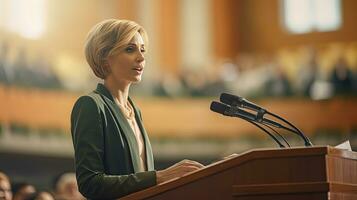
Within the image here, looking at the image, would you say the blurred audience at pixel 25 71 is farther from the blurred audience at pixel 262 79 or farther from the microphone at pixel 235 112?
the microphone at pixel 235 112

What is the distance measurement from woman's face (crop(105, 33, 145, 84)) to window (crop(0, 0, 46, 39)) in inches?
317

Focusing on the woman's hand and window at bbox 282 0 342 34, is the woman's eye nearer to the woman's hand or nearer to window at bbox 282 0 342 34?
the woman's hand

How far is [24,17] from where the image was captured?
11500 mm

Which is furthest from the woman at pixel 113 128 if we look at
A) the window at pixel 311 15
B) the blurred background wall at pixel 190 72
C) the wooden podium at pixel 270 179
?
the window at pixel 311 15

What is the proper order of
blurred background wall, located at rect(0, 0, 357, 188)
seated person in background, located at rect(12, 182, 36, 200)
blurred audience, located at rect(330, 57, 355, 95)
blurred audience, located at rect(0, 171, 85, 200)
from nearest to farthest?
blurred audience, located at rect(0, 171, 85, 200) → seated person in background, located at rect(12, 182, 36, 200) → blurred background wall, located at rect(0, 0, 357, 188) → blurred audience, located at rect(330, 57, 355, 95)

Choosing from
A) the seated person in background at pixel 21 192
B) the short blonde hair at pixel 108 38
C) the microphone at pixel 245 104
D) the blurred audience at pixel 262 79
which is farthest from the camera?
the blurred audience at pixel 262 79

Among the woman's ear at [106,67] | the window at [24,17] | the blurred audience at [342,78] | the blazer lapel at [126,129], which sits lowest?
the blazer lapel at [126,129]

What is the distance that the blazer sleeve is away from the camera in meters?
2.77

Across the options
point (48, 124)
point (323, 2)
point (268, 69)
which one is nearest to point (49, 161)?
point (48, 124)

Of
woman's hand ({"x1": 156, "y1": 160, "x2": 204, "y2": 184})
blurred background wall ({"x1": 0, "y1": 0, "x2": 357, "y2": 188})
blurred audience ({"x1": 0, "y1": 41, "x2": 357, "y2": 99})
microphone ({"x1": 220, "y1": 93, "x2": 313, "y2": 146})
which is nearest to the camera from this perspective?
woman's hand ({"x1": 156, "y1": 160, "x2": 204, "y2": 184})

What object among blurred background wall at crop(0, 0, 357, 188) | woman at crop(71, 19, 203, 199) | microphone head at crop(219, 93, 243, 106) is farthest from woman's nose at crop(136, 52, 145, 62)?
blurred background wall at crop(0, 0, 357, 188)

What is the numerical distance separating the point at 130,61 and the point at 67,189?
4.41 meters

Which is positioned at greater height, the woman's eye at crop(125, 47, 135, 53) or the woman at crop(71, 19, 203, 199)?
the woman's eye at crop(125, 47, 135, 53)

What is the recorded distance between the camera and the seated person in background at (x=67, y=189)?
710 cm
